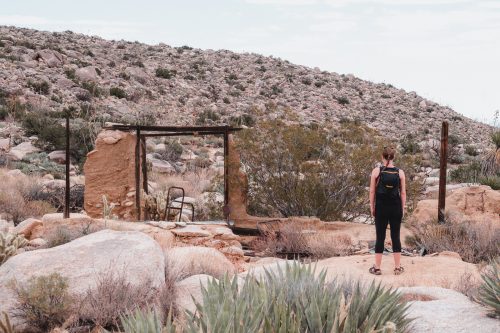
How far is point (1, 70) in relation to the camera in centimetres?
3338

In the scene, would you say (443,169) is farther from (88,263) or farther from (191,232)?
(88,263)

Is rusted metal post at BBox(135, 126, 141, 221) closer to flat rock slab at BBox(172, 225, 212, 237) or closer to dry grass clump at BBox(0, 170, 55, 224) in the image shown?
flat rock slab at BBox(172, 225, 212, 237)

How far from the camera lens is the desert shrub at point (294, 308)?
3887 mm

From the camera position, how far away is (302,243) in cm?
1201

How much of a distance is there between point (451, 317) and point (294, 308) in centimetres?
178

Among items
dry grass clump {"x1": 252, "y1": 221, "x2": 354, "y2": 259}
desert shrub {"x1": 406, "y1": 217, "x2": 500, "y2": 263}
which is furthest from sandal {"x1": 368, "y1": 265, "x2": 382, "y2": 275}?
desert shrub {"x1": 406, "y1": 217, "x2": 500, "y2": 263}

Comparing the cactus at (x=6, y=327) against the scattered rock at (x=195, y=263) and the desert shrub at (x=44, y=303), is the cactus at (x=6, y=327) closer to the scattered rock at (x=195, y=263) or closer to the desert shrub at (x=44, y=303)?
the desert shrub at (x=44, y=303)

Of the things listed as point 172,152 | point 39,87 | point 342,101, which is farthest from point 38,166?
point 342,101

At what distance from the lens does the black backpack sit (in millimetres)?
8867

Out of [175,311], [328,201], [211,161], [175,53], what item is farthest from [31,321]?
[175,53]

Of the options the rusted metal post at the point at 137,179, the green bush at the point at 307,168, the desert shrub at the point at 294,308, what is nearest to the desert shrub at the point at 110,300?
the desert shrub at the point at 294,308

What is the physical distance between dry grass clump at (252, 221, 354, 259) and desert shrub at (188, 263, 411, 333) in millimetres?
6440

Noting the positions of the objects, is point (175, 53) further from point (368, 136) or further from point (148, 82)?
point (368, 136)

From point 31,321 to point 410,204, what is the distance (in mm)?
10566
